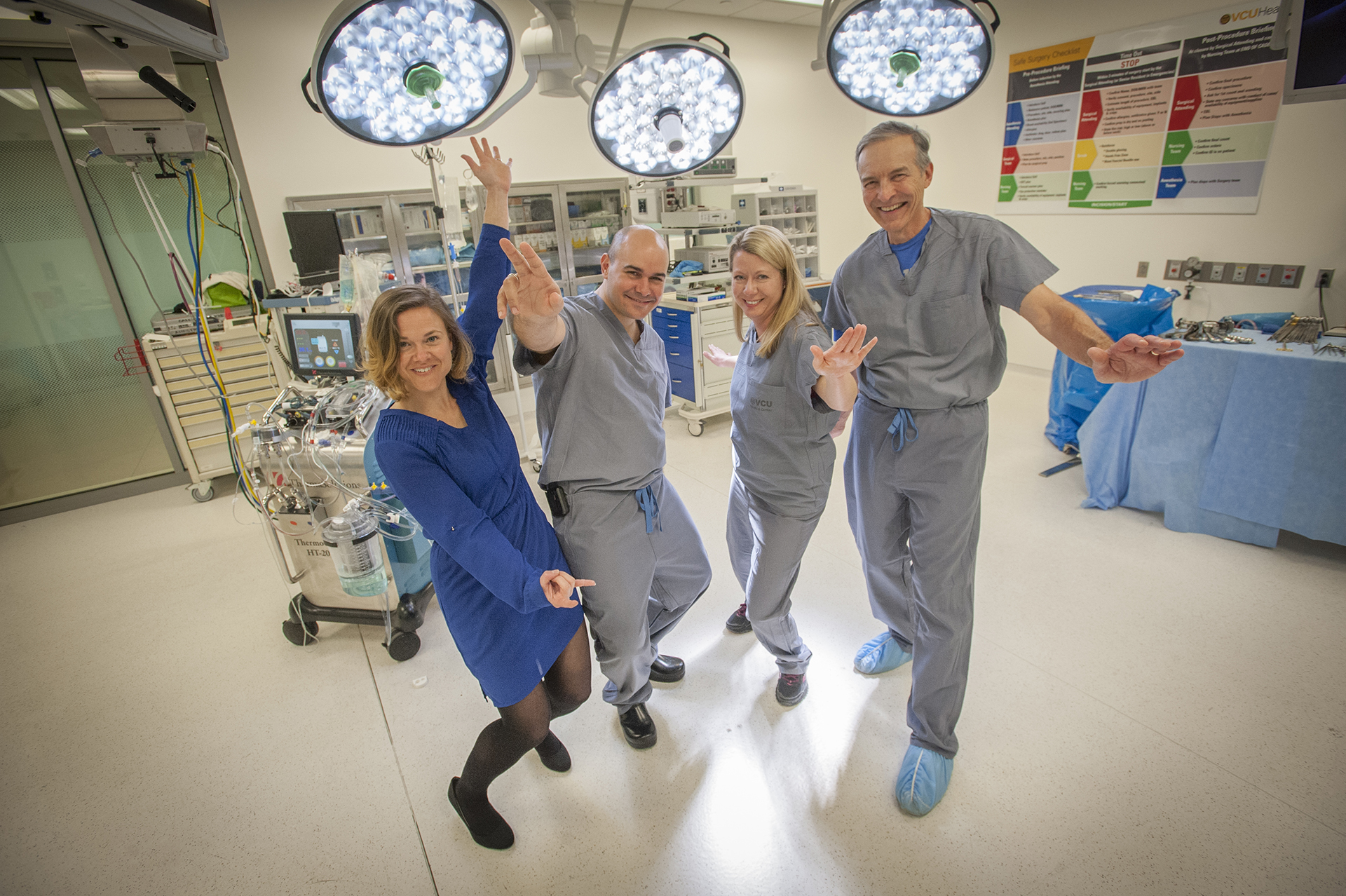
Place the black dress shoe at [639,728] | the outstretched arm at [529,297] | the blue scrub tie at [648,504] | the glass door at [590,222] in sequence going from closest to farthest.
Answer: the outstretched arm at [529,297]
the blue scrub tie at [648,504]
the black dress shoe at [639,728]
the glass door at [590,222]

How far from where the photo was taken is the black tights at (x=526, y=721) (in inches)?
60.4

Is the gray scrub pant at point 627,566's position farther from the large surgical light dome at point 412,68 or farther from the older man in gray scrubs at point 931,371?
the large surgical light dome at point 412,68

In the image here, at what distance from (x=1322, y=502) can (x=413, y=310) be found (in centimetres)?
334

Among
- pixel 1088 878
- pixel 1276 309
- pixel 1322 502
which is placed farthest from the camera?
pixel 1276 309

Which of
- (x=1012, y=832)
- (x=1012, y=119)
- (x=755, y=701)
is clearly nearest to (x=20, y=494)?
(x=755, y=701)

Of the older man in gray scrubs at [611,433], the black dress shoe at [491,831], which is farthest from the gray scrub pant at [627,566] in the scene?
the black dress shoe at [491,831]

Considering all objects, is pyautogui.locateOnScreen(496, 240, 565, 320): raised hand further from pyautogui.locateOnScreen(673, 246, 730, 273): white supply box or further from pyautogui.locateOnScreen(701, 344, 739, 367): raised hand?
pyautogui.locateOnScreen(673, 246, 730, 273): white supply box

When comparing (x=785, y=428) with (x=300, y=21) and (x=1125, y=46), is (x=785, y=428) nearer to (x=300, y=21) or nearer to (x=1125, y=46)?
(x=1125, y=46)

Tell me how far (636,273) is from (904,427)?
80 centimetres

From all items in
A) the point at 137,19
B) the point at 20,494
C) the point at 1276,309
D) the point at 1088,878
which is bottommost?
the point at 1088,878

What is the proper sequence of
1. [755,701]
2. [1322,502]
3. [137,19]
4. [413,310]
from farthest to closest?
[1322,502], [755,701], [413,310], [137,19]

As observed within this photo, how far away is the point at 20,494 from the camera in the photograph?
3.93 meters

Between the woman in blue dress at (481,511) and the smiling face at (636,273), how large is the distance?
277 millimetres

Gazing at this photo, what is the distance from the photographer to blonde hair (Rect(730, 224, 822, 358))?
64.9 inches
